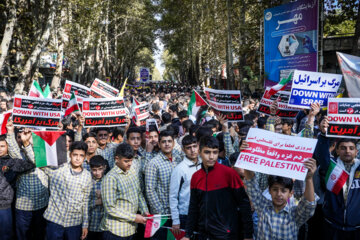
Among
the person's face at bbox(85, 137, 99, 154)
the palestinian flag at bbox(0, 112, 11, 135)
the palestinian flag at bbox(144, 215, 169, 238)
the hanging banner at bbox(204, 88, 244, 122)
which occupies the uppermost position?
the hanging banner at bbox(204, 88, 244, 122)

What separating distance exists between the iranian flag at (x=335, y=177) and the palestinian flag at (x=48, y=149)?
124 inches

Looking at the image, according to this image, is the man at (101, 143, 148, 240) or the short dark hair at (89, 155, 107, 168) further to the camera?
the short dark hair at (89, 155, 107, 168)

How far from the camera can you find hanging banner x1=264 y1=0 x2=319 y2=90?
1283cm

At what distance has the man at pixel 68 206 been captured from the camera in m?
4.22

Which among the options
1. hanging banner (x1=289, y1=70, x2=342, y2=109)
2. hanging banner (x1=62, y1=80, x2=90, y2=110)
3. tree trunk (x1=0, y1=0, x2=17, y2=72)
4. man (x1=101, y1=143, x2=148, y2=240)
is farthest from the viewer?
tree trunk (x1=0, y1=0, x2=17, y2=72)

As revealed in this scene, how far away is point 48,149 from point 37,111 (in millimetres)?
1691

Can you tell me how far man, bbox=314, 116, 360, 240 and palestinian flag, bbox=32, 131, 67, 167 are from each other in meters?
3.08

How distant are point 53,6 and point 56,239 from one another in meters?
11.2

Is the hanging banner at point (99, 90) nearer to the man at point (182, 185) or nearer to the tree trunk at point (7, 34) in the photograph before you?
the man at point (182, 185)

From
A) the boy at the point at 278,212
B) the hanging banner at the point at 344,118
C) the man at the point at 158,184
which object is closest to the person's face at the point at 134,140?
the man at the point at 158,184

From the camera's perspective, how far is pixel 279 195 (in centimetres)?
324

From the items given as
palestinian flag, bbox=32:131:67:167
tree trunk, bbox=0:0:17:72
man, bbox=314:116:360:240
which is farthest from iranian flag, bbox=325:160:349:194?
tree trunk, bbox=0:0:17:72

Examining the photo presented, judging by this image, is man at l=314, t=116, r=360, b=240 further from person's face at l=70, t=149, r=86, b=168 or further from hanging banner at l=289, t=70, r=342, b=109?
person's face at l=70, t=149, r=86, b=168

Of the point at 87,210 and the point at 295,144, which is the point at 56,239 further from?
the point at 295,144
